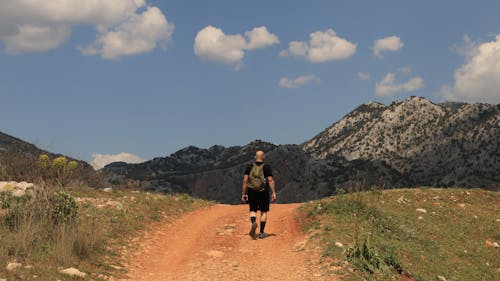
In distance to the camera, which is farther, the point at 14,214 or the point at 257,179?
the point at 257,179

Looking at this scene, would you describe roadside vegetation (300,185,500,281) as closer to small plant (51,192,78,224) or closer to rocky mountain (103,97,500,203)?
small plant (51,192,78,224)

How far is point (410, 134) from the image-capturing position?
362 feet

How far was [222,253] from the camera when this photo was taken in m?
12.7

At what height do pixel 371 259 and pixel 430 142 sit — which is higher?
pixel 430 142

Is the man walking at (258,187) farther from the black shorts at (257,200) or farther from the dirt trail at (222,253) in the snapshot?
the dirt trail at (222,253)

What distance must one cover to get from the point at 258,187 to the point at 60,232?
5681mm

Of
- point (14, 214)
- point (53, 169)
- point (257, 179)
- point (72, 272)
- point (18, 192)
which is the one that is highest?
point (53, 169)

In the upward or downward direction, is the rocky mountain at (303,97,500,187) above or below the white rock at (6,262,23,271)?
above

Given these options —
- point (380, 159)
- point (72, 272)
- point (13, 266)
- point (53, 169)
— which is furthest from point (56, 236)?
point (380, 159)

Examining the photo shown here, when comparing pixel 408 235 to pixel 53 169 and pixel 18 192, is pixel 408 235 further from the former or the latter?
pixel 53 169

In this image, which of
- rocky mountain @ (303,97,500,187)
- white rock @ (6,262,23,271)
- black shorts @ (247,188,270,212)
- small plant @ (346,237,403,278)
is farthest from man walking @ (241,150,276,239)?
rocky mountain @ (303,97,500,187)

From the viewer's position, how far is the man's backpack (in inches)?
550

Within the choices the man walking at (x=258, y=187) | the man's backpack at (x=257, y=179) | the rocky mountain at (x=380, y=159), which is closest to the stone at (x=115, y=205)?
the man walking at (x=258, y=187)

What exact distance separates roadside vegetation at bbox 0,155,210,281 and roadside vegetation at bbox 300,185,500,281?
560 centimetres
